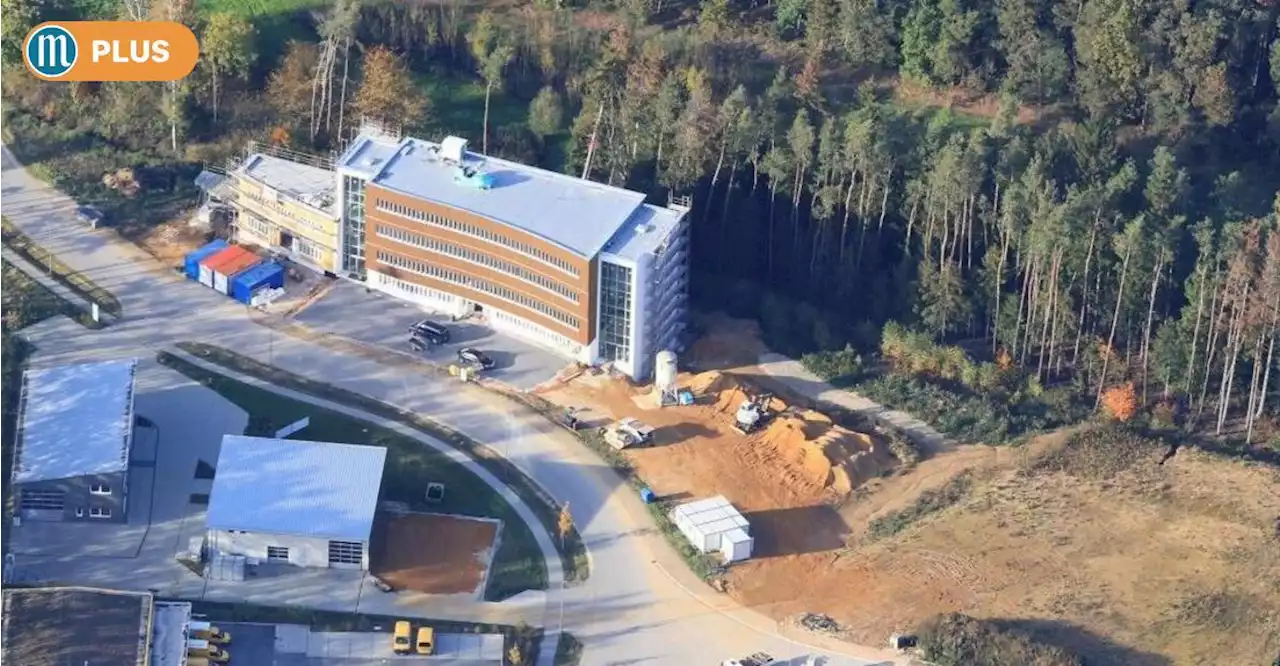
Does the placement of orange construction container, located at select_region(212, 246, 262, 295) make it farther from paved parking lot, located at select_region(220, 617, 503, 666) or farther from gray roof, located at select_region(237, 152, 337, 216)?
paved parking lot, located at select_region(220, 617, 503, 666)

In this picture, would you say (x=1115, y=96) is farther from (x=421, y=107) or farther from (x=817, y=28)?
(x=421, y=107)

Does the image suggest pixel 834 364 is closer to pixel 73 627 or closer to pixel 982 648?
pixel 982 648

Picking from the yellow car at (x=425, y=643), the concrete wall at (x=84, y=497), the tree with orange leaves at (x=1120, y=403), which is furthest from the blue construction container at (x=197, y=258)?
the tree with orange leaves at (x=1120, y=403)

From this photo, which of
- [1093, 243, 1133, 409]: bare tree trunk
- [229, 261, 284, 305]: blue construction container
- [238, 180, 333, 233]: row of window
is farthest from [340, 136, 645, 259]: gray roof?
[1093, 243, 1133, 409]: bare tree trunk

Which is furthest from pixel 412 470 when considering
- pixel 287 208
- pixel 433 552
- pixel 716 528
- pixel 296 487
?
pixel 287 208

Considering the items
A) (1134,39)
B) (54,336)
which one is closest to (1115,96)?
(1134,39)
